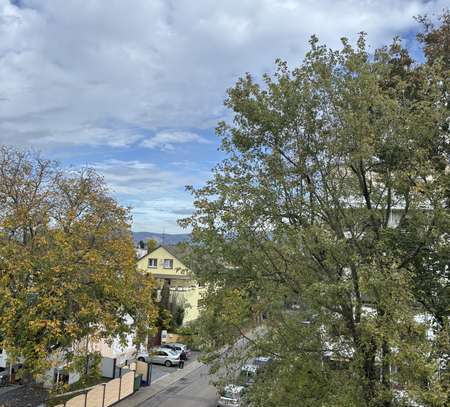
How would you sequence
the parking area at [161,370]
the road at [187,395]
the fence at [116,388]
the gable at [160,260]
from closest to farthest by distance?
the fence at [116,388]
the road at [187,395]
the parking area at [161,370]
the gable at [160,260]

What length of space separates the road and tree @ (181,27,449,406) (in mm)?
12142

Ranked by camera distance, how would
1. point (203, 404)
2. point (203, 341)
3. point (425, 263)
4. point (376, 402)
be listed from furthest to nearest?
point (203, 404), point (203, 341), point (425, 263), point (376, 402)

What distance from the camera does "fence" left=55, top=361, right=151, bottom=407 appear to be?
18.6 metres

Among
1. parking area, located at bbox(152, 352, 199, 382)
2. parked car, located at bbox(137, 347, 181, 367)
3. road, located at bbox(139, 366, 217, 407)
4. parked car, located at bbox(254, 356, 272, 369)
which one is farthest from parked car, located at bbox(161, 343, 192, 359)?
A: parked car, located at bbox(254, 356, 272, 369)

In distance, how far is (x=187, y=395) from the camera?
2530 centimetres

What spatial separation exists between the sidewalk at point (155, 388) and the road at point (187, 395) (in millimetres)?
320

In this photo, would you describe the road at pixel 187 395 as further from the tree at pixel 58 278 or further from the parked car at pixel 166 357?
the tree at pixel 58 278

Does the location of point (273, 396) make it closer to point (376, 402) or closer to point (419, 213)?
point (376, 402)

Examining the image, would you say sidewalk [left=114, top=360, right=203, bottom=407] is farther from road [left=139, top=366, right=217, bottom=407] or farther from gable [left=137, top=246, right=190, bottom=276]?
gable [left=137, top=246, right=190, bottom=276]

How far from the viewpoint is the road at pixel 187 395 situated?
77.2 feet

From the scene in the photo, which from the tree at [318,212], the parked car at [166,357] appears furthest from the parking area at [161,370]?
the tree at [318,212]

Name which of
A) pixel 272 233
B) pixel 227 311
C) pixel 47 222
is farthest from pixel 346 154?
pixel 47 222

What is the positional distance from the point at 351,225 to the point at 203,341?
15.6 ft

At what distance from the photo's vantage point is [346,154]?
10.5 m
